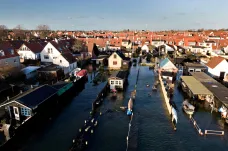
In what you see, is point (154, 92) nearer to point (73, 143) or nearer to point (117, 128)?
point (117, 128)

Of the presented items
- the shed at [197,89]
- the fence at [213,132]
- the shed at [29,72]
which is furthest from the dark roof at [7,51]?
the fence at [213,132]

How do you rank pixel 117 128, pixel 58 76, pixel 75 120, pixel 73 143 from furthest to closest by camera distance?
pixel 58 76 → pixel 75 120 → pixel 117 128 → pixel 73 143

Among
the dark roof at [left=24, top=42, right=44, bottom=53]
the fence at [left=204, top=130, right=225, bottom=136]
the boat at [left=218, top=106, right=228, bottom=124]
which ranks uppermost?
the dark roof at [left=24, top=42, right=44, bottom=53]

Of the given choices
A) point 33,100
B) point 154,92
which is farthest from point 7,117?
point 154,92

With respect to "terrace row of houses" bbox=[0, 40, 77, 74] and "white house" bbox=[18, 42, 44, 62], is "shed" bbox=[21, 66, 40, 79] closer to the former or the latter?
"terrace row of houses" bbox=[0, 40, 77, 74]

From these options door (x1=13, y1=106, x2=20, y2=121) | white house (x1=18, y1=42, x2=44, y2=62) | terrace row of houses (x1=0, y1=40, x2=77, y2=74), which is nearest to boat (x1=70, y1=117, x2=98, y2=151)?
door (x1=13, y1=106, x2=20, y2=121)

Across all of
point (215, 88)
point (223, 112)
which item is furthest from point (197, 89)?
point (223, 112)
